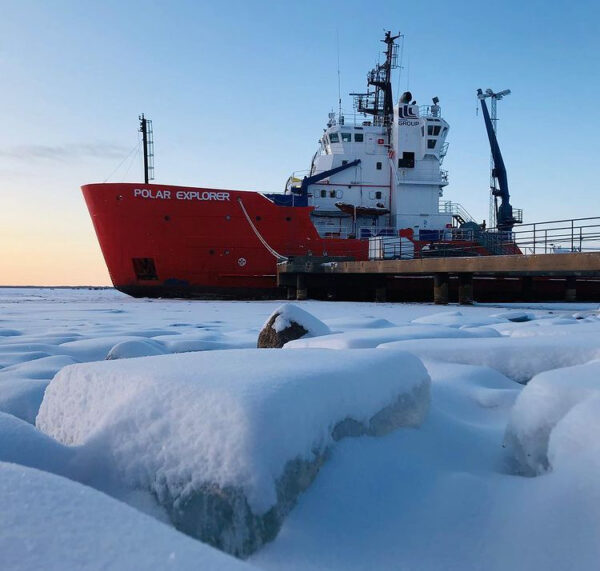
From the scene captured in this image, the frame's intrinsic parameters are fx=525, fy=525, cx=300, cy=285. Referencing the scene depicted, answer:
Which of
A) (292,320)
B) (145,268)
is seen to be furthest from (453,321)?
(145,268)

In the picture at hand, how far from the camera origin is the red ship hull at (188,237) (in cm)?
1527

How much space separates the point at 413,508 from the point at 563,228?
10.9 meters

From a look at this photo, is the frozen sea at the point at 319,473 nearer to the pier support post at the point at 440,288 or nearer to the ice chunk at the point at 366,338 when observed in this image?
the ice chunk at the point at 366,338

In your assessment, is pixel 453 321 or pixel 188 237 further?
pixel 188 237

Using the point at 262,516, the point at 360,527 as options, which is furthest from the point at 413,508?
the point at 262,516

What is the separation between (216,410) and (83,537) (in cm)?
54

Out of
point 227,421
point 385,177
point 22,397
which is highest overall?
point 385,177

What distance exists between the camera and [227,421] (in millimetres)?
1256

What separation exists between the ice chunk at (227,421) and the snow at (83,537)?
1.11 ft

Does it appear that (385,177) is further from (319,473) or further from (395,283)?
(319,473)

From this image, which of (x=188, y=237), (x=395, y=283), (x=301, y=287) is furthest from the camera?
(x=395, y=283)

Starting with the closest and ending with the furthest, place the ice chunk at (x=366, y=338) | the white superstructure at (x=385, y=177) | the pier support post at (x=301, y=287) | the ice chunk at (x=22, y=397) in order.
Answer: the ice chunk at (x=22, y=397) < the ice chunk at (x=366, y=338) < the pier support post at (x=301, y=287) < the white superstructure at (x=385, y=177)

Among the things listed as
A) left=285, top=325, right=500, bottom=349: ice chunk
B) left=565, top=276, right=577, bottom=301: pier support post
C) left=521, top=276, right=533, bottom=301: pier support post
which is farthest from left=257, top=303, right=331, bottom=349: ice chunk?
left=565, top=276, right=577, bottom=301: pier support post

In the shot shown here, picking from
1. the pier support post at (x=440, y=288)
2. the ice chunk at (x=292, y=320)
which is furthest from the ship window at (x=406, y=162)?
the ice chunk at (x=292, y=320)
